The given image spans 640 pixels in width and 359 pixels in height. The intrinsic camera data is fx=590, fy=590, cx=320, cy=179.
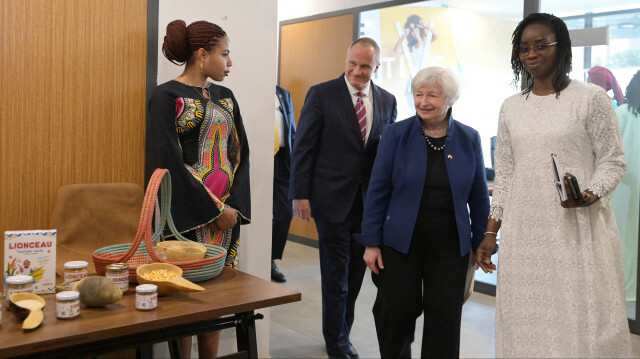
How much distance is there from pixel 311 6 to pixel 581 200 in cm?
501

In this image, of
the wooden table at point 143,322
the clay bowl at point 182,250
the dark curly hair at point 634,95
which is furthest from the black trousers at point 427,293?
the dark curly hair at point 634,95

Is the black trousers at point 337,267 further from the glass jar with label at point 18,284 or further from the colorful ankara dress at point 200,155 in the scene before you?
the glass jar with label at point 18,284

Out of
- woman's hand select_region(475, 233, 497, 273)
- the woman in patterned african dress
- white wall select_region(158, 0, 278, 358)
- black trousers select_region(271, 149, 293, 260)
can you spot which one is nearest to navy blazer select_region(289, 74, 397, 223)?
white wall select_region(158, 0, 278, 358)

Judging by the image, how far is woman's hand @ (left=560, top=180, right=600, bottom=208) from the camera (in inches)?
70.8

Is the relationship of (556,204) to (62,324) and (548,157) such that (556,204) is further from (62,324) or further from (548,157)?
(62,324)

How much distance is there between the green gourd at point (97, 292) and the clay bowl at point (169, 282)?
11 centimetres

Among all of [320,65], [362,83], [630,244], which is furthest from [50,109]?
[320,65]

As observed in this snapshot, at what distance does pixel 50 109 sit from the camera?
2.38 meters

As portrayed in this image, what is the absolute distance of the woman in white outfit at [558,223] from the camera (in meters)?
1.86

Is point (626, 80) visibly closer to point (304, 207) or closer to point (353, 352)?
point (304, 207)

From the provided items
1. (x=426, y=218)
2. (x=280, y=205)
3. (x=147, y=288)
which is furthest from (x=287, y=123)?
(x=147, y=288)

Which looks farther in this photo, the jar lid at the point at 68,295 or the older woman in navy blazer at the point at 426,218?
the older woman in navy blazer at the point at 426,218

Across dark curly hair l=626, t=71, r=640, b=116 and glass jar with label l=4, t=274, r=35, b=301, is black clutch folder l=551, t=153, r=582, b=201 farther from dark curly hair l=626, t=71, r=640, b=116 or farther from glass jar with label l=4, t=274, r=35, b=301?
dark curly hair l=626, t=71, r=640, b=116

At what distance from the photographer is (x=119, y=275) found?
1.57m
